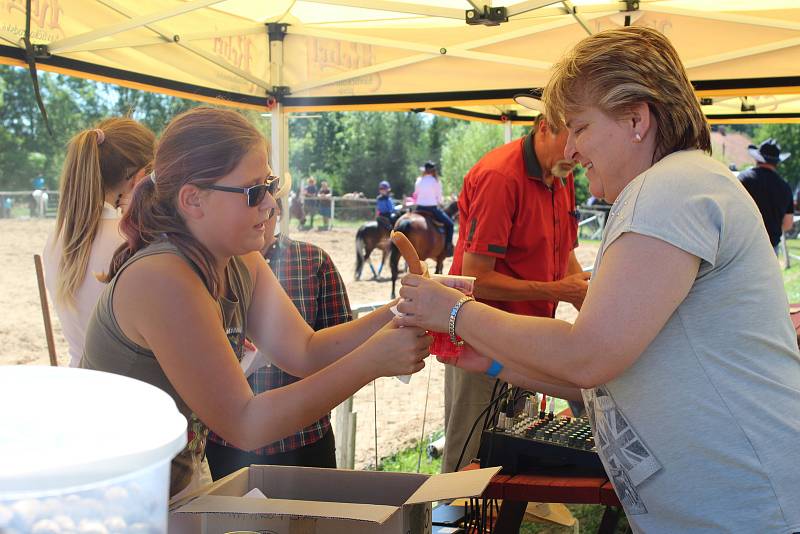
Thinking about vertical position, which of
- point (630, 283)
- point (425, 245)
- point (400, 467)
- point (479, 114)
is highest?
point (479, 114)

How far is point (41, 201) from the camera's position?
63.2 feet

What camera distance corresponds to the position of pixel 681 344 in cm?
141

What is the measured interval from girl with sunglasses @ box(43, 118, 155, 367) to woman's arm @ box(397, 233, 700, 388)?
153cm

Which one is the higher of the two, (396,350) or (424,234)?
(396,350)

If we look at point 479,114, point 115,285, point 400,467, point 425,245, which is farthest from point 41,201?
point 115,285

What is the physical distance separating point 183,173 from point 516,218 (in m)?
1.87

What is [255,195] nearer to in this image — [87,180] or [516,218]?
[87,180]

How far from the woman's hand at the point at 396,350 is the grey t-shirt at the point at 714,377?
0.50 m

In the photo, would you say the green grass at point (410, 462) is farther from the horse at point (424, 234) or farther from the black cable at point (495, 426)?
the horse at point (424, 234)

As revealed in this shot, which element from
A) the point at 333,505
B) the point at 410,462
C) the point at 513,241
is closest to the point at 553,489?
the point at 333,505

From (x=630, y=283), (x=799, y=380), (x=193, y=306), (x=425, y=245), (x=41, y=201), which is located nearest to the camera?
(x=630, y=283)

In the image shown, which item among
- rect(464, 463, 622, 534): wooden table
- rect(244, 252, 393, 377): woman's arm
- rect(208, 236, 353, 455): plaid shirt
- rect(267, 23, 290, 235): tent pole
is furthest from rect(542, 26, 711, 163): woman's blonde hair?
rect(267, 23, 290, 235): tent pole

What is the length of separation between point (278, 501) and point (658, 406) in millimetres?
678

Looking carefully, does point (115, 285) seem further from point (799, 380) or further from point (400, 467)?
point (400, 467)
